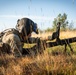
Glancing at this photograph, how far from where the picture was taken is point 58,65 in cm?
488

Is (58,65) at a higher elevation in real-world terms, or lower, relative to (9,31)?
lower

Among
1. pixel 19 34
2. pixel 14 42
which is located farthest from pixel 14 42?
pixel 19 34

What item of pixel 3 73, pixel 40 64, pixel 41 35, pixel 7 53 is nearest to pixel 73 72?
pixel 40 64

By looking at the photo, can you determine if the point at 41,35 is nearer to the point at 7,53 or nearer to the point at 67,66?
the point at 7,53

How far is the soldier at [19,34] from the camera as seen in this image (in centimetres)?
661

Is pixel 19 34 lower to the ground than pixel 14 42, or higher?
higher

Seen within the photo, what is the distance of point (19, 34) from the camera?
7266 millimetres

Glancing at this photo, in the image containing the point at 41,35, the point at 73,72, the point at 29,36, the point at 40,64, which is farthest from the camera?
the point at 29,36

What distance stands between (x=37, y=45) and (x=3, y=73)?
2441 mm

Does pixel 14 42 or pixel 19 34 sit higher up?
pixel 19 34

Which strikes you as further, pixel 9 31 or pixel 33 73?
pixel 9 31

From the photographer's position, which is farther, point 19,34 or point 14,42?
point 19,34

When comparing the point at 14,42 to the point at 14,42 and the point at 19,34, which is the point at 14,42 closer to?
the point at 14,42

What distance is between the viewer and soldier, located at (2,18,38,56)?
661 centimetres
